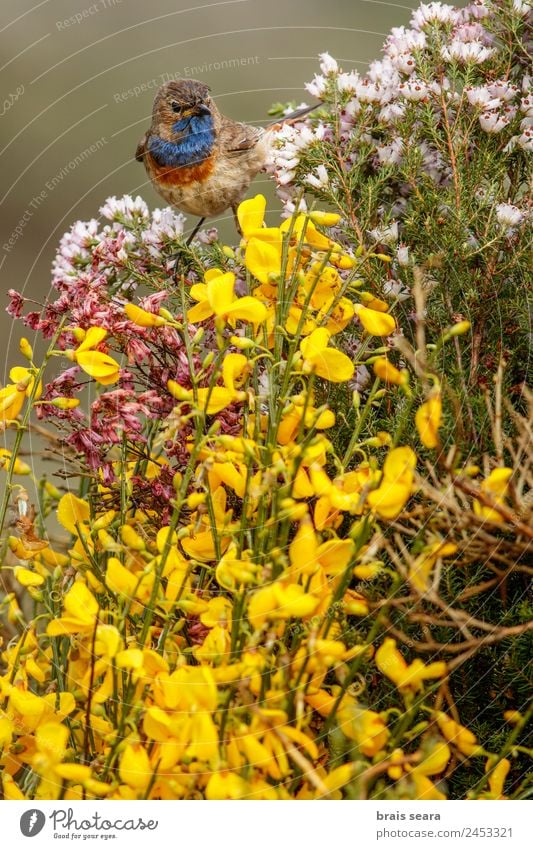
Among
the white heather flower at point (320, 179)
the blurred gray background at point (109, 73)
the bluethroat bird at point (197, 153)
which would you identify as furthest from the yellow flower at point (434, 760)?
the bluethroat bird at point (197, 153)

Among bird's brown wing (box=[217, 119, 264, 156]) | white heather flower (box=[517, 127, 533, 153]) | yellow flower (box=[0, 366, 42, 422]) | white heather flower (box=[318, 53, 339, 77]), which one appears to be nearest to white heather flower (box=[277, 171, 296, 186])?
white heather flower (box=[318, 53, 339, 77])

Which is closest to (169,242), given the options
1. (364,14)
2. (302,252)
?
(302,252)

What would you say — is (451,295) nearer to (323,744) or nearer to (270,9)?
(323,744)

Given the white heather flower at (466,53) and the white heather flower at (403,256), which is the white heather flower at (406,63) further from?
the white heather flower at (403,256)

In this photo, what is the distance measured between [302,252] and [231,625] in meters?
0.29

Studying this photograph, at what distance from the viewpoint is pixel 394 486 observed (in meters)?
0.43

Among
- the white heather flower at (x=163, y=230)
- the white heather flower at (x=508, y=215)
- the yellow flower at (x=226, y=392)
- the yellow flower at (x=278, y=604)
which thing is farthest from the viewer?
the white heather flower at (x=163, y=230)

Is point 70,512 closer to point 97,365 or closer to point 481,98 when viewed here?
point 97,365

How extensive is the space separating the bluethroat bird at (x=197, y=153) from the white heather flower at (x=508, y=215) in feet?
1.86

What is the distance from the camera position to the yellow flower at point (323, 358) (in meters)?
0.53

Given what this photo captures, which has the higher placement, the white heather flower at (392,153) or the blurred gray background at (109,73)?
the blurred gray background at (109,73)

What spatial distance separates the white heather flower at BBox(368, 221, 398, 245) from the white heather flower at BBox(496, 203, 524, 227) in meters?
0.08

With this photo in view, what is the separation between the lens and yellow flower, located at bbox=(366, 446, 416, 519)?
43cm
